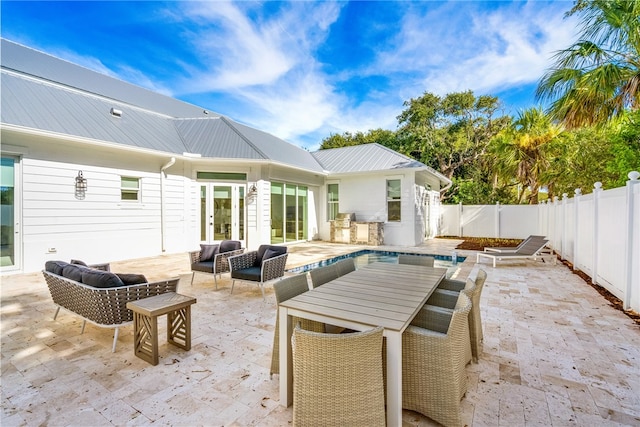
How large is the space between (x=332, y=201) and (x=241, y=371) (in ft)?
36.4

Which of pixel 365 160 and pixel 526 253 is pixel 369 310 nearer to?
pixel 526 253

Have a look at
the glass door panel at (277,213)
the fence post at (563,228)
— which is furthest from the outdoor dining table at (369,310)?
the glass door panel at (277,213)

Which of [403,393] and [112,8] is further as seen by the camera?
[112,8]

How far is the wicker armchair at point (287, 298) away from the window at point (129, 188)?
25.8ft

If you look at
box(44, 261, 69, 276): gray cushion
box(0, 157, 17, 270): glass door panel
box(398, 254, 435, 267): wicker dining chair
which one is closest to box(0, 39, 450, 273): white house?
box(0, 157, 17, 270): glass door panel

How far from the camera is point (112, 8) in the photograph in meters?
8.79

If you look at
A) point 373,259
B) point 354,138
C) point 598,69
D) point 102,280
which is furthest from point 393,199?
point 354,138

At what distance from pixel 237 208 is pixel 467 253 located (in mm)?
7985

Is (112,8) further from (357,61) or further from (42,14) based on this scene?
(357,61)

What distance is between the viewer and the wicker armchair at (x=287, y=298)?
2.31m

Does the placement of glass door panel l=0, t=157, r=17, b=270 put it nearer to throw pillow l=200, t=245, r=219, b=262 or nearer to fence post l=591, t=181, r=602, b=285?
throw pillow l=200, t=245, r=219, b=262

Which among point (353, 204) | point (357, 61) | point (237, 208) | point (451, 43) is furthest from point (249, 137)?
point (451, 43)

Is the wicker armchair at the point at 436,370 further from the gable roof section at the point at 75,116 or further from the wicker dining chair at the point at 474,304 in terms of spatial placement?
Answer: the gable roof section at the point at 75,116

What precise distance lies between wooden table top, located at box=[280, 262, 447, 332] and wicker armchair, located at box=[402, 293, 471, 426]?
0.69ft
